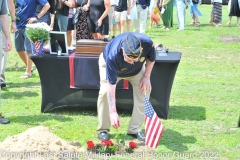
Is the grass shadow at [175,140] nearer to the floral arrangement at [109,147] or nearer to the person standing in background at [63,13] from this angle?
the floral arrangement at [109,147]

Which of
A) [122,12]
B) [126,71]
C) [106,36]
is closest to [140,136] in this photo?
[126,71]

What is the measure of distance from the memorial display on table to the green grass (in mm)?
955

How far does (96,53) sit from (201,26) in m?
14.8

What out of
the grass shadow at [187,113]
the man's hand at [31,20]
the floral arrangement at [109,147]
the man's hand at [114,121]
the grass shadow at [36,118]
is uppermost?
the man's hand at [31,20]

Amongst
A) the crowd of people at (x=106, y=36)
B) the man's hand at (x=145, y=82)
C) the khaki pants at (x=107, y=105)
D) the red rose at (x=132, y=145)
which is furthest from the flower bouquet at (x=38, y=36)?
the red rose at (x=132, y=145)

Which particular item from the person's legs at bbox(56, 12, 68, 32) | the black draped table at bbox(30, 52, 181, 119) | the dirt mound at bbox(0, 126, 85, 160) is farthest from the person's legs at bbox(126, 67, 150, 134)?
the person's legs at bbox(56, 12, 68, 32)

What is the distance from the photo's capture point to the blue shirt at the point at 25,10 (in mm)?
9715

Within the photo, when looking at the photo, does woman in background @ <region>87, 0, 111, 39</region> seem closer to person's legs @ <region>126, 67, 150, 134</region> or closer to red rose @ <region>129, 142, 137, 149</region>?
person's legs @ <region>126, 67, 150, 134</region>

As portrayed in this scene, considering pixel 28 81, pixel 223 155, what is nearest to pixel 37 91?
pixel 28 81

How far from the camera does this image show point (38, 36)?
7.55 meters

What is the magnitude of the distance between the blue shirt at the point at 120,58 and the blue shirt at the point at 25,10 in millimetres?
3920

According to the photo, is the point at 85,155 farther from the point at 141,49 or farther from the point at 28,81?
the point at 28,81

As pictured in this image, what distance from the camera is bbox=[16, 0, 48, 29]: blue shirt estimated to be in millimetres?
9715

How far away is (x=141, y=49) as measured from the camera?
5695 mm
